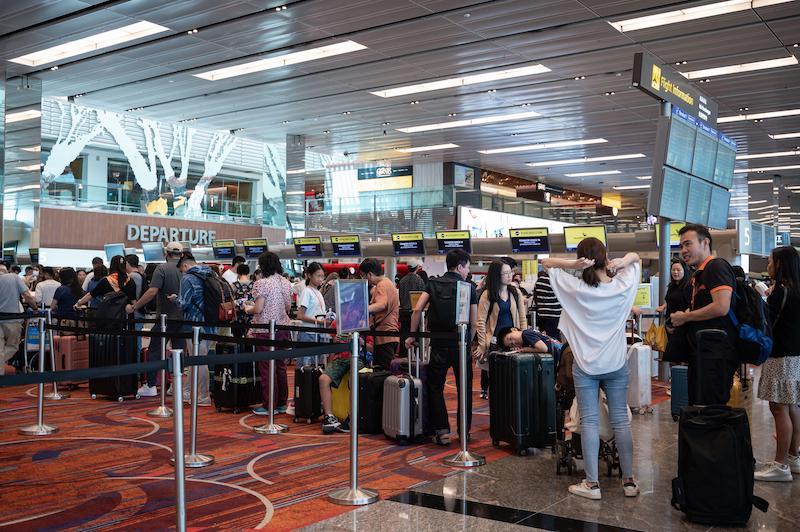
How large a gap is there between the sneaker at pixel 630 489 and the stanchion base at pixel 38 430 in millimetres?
4792

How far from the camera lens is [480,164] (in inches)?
1120

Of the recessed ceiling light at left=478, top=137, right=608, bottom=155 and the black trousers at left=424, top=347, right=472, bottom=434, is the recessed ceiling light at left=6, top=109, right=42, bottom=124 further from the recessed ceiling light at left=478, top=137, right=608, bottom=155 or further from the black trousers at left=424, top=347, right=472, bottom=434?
the black trousers at left=424, top=347, right=472, bottom=434

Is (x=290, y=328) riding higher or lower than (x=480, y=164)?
lower

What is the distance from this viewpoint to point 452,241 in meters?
18.3

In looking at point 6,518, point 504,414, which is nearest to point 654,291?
point 504,414

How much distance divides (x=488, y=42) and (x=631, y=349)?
25.5ft

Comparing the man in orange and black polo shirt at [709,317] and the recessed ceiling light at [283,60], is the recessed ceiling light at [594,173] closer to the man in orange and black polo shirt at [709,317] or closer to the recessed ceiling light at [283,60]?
the recessed ceiling light at [283,60]

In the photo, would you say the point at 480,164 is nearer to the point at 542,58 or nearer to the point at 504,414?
the point at 542,58

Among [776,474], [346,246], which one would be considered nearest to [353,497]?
[776,474]

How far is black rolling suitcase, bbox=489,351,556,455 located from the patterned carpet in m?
0.22

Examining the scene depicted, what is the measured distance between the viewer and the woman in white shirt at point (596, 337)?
4.57 m

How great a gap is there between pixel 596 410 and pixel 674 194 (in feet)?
15.4

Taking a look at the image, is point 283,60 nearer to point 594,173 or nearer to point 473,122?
point 473,122

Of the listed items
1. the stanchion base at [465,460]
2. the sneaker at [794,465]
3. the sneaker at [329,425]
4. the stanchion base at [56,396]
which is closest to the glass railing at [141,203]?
the stanchion base at [56,396]
